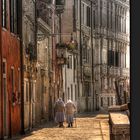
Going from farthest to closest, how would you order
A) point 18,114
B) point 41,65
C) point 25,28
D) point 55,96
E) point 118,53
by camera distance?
1. point 118,53
2. point 55,96
3. point 41,65
4. point 25,28
5. point 18,114

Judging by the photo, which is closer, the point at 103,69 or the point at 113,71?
the point at 103,69

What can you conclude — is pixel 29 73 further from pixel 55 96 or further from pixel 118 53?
pixel 118 53

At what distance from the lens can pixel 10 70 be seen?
22.7 metres

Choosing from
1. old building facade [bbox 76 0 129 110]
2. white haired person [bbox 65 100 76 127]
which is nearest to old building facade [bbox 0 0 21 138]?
white haired person [bbox 65 100 76 127]

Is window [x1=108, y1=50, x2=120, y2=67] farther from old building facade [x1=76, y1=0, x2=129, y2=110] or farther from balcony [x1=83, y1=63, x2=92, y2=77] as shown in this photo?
balcony [x1=83, y1=63, x2=92, y2=77]

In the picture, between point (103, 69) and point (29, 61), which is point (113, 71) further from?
point (29, 61)

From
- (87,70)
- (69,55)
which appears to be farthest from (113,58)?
(69,55)

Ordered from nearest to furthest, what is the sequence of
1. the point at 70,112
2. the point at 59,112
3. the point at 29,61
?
the point at 29,61, the point at 70,112, the point at 59,112

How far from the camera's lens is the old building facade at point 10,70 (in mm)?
20781

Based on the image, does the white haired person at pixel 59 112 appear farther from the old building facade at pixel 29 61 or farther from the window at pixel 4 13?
the window at pixel 4 13

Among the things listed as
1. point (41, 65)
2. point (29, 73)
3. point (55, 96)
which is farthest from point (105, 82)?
point (29, 73)

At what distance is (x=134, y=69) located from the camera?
170 cm

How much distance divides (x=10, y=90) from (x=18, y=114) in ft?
6.84

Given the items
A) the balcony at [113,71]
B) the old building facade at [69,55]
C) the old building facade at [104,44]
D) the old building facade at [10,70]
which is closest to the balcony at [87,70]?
the old building facade at [104,44]
